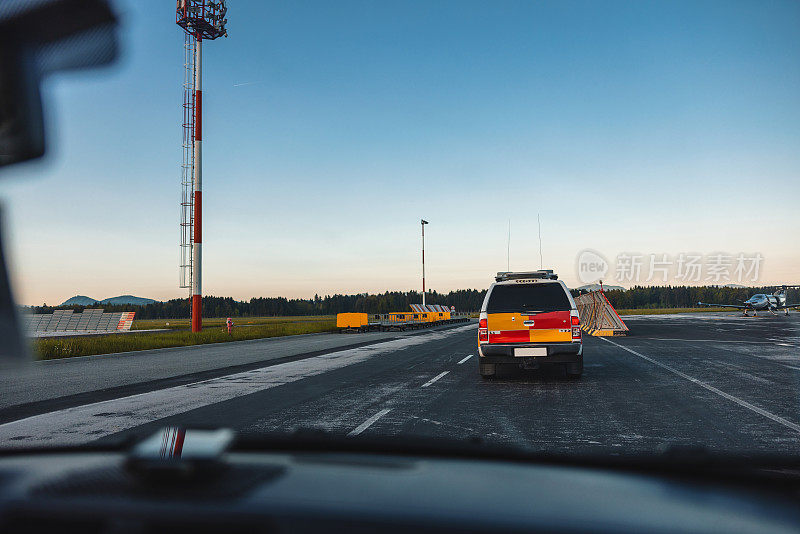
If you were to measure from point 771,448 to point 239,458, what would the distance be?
597 centimetres

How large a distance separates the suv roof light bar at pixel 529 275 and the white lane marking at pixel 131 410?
15.3 ft

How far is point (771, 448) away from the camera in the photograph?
231 inches

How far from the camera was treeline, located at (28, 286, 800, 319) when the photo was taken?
157m

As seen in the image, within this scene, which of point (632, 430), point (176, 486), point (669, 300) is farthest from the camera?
point (669, 300)

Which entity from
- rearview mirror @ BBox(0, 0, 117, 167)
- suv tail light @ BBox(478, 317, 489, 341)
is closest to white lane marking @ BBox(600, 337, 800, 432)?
suv tail light @ BBox(478, 317, 489, 341)

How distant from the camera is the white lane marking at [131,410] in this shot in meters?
6.76

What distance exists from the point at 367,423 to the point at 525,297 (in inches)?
208

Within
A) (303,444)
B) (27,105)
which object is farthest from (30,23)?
(303,444)

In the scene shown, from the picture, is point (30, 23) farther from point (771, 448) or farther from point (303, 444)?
point (771, 448)

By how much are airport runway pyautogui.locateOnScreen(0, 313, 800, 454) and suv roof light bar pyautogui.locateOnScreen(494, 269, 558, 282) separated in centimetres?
207

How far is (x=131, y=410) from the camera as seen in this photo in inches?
332

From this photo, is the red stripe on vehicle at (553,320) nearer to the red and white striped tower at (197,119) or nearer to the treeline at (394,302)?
the red and white striped tower at (197,119)

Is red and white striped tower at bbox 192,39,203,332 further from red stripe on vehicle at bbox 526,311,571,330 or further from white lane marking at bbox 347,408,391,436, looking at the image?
white lane marking at bbox 347,408,391,436

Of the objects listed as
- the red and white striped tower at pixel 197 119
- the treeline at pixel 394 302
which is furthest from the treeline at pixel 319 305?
the red and white striped tower at pixel 197 119
